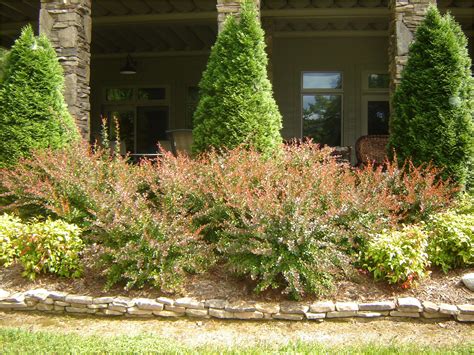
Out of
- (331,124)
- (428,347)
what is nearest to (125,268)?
(428,347)

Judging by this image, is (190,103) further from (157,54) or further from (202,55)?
(157,54)

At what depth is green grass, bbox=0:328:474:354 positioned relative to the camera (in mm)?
2879

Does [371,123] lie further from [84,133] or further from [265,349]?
[265,349]

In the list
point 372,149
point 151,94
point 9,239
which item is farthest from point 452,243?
point 151,94

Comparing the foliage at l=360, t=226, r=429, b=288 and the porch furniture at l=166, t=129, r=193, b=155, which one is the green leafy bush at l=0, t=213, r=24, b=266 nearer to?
the porch furniture at l=166, t=129, r=193, b=155

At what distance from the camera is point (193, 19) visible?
9.31 meters

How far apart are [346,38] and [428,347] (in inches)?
363

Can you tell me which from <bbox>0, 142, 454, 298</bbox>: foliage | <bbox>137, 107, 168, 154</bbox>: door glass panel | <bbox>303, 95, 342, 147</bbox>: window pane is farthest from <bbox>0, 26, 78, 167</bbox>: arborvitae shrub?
<bbox>137, 107, 168, 154</bbox>: door glass panel

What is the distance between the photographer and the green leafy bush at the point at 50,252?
154 inches

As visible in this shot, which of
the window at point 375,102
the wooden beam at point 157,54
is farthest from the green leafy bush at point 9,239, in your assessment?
the wooden beam at point 157,54

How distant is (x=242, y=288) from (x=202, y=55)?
31.3ft

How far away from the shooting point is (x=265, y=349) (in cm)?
298

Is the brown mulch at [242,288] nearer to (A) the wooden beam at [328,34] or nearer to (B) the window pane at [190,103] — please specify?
(A) the wooden beam at [328,34]

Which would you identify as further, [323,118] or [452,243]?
[323,118]
